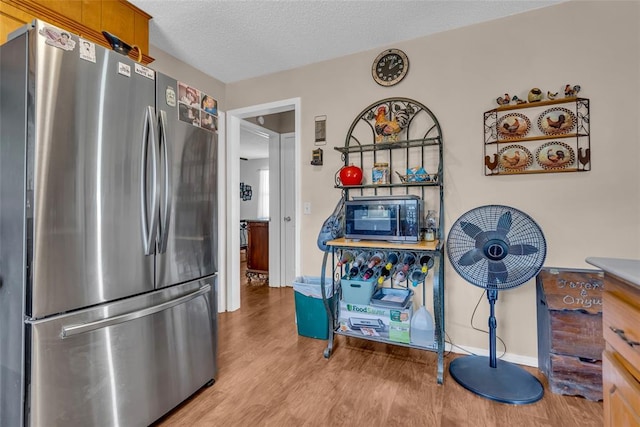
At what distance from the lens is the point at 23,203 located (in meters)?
1.12

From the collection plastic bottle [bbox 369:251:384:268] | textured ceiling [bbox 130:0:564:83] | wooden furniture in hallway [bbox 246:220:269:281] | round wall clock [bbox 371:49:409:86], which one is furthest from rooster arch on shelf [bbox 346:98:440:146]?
wooden furniture in hallway [bbox 246:220:269:281]

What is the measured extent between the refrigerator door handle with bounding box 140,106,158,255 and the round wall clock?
1843 mm

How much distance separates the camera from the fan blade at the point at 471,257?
6.08 feet

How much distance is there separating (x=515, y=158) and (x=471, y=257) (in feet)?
2.73

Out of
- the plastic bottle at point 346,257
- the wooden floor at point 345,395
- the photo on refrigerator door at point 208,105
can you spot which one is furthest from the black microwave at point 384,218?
the photo on refrigerator door at point 208,105

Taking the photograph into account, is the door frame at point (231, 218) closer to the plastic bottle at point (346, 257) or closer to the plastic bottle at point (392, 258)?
the plastic bottle at point (346, 257)

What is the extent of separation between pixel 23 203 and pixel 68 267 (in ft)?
0.94

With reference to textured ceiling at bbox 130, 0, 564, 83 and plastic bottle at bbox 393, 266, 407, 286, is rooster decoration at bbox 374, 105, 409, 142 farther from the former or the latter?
plastic bottle at bbox 393, 266, 407, 286

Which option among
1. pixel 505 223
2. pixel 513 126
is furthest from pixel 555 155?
pixel 505 223

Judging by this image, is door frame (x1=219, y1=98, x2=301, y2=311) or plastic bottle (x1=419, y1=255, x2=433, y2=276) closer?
plastic bottle (x1=419, y1=255, x2=433, y2=276)

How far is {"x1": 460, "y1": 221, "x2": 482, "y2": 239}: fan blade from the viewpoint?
1869mm

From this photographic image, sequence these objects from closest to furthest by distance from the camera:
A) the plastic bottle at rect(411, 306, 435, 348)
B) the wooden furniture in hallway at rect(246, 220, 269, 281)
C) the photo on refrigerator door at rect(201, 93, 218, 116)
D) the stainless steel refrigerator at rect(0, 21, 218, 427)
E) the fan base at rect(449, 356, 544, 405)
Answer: the stainless steel refrigerator at rect(0, 21, 218, 427)
the fan base at rect(449, 356, 544, 405)
the photo on refrigerator door at rect(201, 93, 218, 116)
the plastic bottle at rect(411, 306, 435, 348)
the wooden furniture in hallway at rect(246, 220, 269, 281)

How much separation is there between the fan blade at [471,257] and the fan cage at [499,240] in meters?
0.01

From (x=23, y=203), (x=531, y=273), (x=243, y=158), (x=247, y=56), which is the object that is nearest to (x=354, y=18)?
(x=247, y=56)
